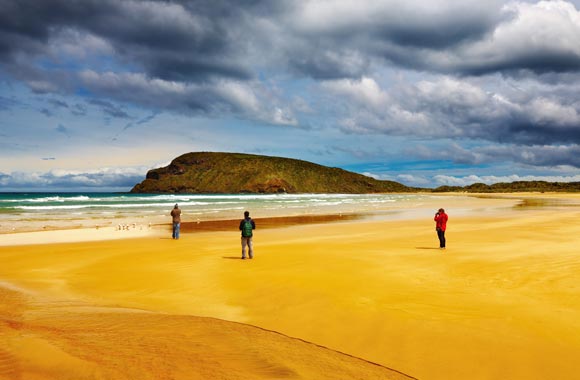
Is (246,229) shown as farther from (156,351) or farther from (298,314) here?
(156,351)

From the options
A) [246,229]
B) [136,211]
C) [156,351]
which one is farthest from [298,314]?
[136,211]

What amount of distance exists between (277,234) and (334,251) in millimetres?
8241

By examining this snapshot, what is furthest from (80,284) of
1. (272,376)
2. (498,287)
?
(498,287)

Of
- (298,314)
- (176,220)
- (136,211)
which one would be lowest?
(298,314)

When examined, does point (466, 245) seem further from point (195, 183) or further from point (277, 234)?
point (195, 183)

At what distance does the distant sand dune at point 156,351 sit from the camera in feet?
18.5

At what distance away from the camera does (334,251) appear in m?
16.0

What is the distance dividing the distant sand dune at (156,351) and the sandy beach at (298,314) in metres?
0.03

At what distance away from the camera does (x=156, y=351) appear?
6375 millimetres

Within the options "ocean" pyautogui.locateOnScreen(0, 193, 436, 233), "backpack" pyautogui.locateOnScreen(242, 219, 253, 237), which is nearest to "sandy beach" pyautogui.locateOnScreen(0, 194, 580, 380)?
"backpack" pyautogui.locateOnScreen(242, 219, 253, 237)

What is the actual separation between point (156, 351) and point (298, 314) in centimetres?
302

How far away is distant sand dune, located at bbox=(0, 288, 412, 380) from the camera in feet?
18.5

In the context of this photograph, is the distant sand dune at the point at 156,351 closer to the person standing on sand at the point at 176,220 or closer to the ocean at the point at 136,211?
the person standing on sand at the point at 176,220

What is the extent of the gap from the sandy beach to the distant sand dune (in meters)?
0.03
